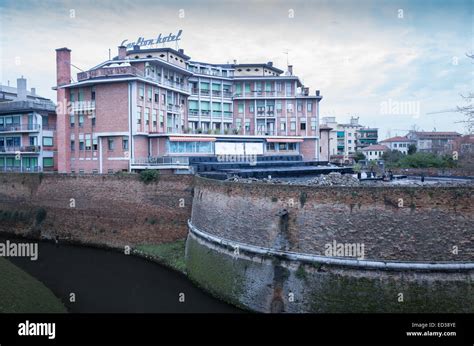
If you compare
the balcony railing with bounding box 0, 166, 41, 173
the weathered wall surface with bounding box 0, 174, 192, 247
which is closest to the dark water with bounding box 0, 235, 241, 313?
the weathered wall surface with bounding box 0, 174, 192, 247

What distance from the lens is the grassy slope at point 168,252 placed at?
25139 mm

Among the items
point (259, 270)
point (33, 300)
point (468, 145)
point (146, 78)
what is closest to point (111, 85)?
point (146, 78)

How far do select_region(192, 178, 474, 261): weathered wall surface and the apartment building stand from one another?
31.6 meters

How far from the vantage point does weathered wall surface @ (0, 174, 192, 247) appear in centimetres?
2889

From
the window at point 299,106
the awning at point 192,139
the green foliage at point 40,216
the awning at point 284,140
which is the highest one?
the window at point 299,106

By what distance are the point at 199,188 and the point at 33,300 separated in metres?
10.3

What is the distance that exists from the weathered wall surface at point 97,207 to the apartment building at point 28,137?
6.50m

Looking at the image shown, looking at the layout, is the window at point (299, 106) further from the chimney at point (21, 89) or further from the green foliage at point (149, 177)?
the chimney at point (21, 89)

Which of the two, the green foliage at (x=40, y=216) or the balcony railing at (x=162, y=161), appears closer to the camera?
the green foliage at (x=40, y=216)

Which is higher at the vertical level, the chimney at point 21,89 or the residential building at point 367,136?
the chimney at point 21,89

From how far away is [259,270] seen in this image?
18766 mm

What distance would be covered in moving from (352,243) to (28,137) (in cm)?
3892

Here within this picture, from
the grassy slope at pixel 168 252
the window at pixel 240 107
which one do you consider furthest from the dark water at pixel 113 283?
the window at pixel 240 107

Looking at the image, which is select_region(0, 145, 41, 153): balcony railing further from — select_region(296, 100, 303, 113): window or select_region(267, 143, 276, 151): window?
select_region(296, 100, 303, 113): window
